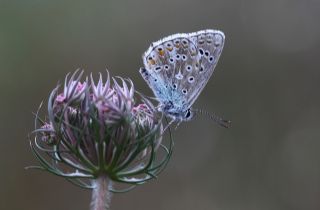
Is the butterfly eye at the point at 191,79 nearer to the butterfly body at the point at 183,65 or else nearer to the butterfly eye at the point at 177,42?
the butterfly body at the point at 183,65

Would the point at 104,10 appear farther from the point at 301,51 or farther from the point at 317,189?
the point at 317,189

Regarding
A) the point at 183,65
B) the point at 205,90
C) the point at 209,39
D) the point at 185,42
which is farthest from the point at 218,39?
the point at 205,90

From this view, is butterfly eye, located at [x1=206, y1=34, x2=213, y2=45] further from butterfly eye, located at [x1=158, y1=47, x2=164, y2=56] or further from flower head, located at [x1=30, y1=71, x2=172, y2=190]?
flower head, located at [x1=30, y1=71, x2=172, y2=190]

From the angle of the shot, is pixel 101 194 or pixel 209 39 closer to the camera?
pixel 101 194

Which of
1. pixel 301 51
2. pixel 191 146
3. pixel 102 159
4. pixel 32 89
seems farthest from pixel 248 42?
pixel 102 159

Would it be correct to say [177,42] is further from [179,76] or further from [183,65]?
[179,76]

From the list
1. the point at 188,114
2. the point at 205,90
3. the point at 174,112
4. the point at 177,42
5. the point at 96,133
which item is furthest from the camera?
the point at 205,90

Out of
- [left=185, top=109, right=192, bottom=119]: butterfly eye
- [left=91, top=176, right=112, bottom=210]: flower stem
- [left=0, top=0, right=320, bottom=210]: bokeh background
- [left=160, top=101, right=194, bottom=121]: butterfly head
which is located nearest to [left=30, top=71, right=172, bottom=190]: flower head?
[left=91, top=176, right=112, bottom=210]: flower stem
